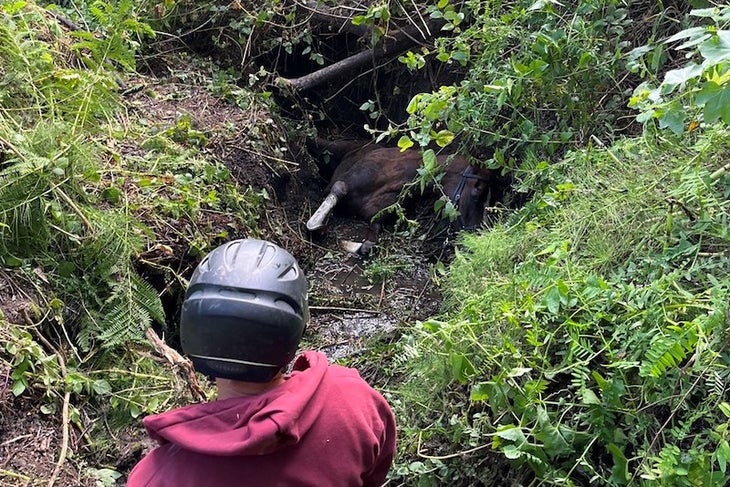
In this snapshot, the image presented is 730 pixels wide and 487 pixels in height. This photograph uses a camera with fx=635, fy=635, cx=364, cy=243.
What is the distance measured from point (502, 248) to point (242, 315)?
6.98 ft

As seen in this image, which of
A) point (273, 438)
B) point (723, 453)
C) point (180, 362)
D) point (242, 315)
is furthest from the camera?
point (180, 362)

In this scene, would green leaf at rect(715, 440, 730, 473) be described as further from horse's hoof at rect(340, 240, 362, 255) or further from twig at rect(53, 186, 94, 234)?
horse's hoof at rect(340, 240, 362, 255)

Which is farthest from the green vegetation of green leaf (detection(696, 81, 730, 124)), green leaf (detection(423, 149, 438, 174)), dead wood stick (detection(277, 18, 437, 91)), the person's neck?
the person's neck

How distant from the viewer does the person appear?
1365mm

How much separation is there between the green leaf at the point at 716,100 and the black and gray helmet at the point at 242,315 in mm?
1270

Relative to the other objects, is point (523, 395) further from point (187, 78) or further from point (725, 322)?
point (187, 78)

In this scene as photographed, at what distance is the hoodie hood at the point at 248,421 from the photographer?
1316 mm

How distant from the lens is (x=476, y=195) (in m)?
4.91

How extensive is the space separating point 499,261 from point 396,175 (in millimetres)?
2575

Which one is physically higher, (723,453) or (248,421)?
(248,421)

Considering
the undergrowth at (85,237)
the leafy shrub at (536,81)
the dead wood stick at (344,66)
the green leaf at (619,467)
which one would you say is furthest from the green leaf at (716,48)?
the dead wood stick at (344,66)

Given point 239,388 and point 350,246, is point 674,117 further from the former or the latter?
point 350,246

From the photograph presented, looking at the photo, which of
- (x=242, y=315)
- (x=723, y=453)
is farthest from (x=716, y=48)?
(x=242, y=315)

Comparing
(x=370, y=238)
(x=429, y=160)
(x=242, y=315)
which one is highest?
(x=242, y=315)
